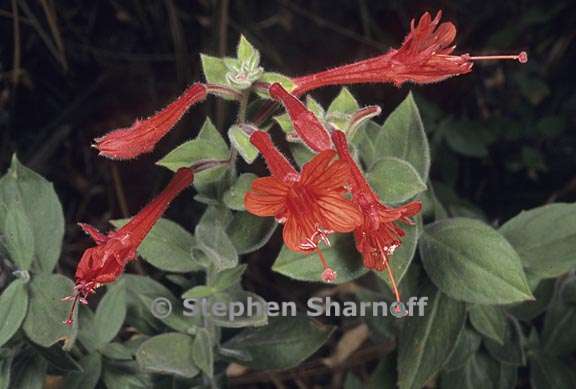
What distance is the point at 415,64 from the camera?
1505 millimetres

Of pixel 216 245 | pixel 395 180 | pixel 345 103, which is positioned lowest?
pixel 216 245

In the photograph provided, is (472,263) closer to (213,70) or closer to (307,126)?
(307,126)

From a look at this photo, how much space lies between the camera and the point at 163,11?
267 centimetres

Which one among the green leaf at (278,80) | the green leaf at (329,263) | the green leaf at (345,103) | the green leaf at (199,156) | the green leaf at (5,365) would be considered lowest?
the green leaf at (5,365)

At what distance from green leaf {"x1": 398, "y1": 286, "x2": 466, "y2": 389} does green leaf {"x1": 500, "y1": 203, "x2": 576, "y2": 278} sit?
8.4 inches

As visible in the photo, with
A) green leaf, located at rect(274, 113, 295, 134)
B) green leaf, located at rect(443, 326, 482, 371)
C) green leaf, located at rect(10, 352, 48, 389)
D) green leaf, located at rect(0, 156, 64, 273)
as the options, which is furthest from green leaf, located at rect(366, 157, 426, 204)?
green leaf, located at rect(10, 352, 48, 389)

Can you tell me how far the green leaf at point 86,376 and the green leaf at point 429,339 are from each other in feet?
2.14

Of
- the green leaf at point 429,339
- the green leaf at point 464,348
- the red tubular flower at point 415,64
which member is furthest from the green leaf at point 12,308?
the green leaf at point 464,348

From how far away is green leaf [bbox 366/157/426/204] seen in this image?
1587mm

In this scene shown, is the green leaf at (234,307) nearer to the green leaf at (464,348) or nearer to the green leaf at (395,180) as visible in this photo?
the green leaf at (395,180)

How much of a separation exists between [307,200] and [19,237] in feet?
2.14

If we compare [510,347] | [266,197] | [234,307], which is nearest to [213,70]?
[266,197]

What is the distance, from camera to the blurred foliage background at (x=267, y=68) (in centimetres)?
257

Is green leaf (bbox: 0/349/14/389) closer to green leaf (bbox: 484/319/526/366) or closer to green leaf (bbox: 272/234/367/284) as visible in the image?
green leaf (bbox: 272/234/367/284)
